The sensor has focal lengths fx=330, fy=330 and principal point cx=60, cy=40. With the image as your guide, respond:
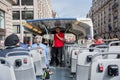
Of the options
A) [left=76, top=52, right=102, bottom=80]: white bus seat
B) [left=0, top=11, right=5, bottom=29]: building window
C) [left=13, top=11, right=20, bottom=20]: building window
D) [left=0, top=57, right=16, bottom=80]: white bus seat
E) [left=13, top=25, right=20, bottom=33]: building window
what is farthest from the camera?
[left=13, top=11, right=20, bottom=20]: building window

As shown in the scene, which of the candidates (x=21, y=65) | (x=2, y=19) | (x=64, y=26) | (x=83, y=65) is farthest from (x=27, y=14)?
(x=21, y=65)

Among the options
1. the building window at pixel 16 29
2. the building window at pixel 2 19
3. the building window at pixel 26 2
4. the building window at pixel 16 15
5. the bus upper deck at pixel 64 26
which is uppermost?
the building window at pixel 26 2

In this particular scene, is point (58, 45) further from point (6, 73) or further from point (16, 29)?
point (16, 29)

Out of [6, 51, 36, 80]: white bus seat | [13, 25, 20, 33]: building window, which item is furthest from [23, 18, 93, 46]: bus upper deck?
[13, 25, 20, 33]: building window

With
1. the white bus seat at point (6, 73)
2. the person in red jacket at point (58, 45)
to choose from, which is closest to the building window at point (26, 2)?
the person in red jacket at point (58, 45)

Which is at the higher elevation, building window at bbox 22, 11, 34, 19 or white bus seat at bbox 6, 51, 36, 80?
building window at bbox 22, 11, 34, 19

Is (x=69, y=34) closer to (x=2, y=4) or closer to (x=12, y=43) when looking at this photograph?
(x=12, y=43)

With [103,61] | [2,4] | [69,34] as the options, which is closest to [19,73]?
[103,61]

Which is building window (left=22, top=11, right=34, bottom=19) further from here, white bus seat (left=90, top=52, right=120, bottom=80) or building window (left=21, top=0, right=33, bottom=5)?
white bus seat (left=90, top=52, right=120, bottom=80)

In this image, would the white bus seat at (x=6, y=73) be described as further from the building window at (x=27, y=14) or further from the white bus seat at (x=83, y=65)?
the building window at (x=27, y=14)

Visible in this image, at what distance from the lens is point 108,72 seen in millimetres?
5199

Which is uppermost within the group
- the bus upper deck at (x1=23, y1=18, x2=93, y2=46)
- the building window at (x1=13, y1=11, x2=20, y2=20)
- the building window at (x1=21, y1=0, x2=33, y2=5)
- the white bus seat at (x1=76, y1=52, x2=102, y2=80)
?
the building window at (x1=21, y1=0, x2=33, y2=5)

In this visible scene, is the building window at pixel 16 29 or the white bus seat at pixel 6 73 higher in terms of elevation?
the building window at pixel 16 29

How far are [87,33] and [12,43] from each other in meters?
8.01
